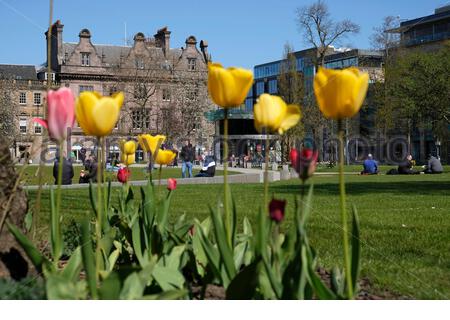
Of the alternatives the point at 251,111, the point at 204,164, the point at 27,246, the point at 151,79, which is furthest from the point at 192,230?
the point at 251,111

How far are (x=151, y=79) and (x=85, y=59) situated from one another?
3291cm

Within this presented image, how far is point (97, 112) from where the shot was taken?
1.80 metres

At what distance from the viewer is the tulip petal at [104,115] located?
5.89 ft

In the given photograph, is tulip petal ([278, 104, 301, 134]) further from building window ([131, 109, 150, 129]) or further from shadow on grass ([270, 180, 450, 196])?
building window ([131, 109, 150, 129])

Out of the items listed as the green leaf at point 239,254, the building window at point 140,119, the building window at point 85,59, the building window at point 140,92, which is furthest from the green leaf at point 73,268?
the building window at point 85,59

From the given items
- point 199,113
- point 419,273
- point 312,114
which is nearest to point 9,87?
point 199,113

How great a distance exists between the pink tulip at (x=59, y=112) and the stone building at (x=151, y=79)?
24657 mm

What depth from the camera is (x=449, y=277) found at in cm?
375

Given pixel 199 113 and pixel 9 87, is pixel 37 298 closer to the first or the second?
pixel 199 113

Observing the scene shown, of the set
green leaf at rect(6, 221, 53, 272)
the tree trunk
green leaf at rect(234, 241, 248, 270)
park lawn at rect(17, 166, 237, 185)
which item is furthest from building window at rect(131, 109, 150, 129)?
green leaf at rect(6, 221, 53, 272)

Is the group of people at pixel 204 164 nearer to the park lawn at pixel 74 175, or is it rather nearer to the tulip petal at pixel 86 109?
the park lawn at pixel 74 175

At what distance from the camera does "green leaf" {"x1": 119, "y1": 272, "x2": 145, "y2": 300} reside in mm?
1794

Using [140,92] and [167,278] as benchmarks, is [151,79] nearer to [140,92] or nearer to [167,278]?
[140,92]
